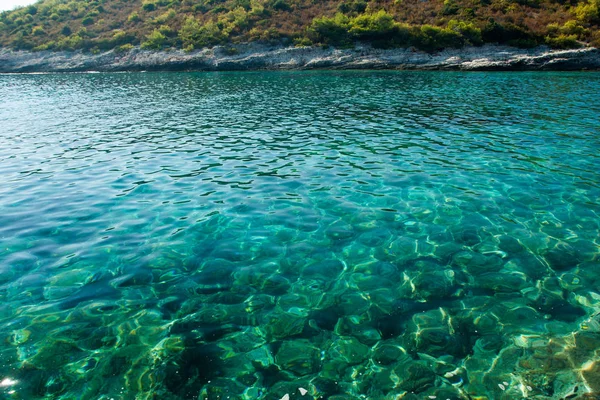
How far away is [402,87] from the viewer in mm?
40219

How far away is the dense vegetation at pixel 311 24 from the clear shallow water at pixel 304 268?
5357 centimetres

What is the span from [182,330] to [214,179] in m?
8.28

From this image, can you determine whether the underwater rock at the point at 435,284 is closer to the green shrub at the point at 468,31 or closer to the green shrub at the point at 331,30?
the green shrub at the point at 468,31

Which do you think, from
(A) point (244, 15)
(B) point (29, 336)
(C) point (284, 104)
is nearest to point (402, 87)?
(C) point (284, 104)

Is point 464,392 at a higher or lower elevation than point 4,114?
lower

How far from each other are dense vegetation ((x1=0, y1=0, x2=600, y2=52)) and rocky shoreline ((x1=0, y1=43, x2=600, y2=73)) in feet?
8.36

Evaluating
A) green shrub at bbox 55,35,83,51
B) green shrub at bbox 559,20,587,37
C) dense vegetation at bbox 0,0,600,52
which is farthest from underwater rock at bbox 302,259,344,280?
green shrub at bbox 55,35,83,51

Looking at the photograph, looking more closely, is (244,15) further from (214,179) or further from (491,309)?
(491,309)

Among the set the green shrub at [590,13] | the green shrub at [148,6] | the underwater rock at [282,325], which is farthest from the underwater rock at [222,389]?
the green shrub at [148,6]

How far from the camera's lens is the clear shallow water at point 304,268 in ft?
18.1

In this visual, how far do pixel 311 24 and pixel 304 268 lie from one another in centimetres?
7616

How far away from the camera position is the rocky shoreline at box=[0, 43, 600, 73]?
5578cm

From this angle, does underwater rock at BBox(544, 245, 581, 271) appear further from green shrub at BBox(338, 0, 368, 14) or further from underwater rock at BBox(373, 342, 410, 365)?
green shrub at BBox(338, 0, 368, 14)

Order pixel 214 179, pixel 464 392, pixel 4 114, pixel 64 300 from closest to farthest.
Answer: pixel 464 392
pixel 64 300
pixel 214 179
pixel 4 114
